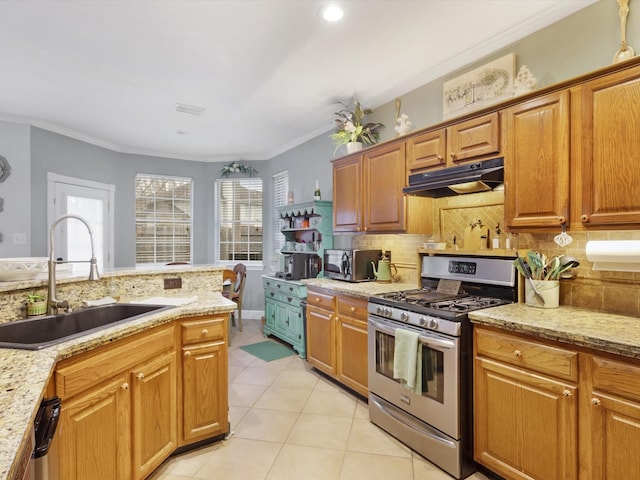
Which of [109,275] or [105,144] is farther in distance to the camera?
[105,144]

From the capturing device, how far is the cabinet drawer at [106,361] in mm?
1378

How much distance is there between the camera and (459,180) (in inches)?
92.7

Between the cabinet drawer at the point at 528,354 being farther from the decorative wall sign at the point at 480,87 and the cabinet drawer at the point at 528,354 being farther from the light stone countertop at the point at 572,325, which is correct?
the decorative wall sign at the point at 480,87

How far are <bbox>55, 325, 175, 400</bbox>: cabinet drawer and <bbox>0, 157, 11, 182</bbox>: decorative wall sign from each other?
3.60m

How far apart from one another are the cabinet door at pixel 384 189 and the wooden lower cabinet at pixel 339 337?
746 millimetres

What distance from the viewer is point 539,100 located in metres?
2.01

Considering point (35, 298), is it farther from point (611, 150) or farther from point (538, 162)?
point (611, 150)

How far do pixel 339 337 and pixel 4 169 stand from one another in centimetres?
430

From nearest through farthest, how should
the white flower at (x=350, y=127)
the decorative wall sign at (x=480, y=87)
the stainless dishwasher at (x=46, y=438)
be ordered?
the stainless dishwasher at (x=46, y=438) → the decorative wall sign at (x=480, y=87) → the white flower at (x=350, y=127)

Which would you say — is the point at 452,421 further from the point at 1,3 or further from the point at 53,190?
the point at 53,190

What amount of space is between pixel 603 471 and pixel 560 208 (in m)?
1.29

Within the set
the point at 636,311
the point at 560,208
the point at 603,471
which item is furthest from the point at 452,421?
the point at 560,208

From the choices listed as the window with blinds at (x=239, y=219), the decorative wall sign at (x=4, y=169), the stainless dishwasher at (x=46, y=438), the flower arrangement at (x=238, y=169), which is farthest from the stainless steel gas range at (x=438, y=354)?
the decorative wall sign at (x=4, y=169)

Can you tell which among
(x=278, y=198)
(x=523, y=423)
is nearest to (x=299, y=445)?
(x=523, y=423)
